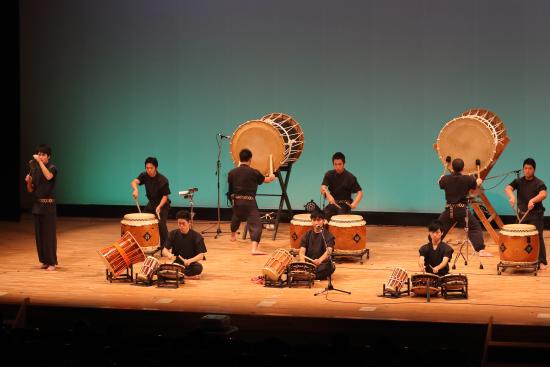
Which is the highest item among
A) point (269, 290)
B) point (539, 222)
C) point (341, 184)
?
point (341, 184)

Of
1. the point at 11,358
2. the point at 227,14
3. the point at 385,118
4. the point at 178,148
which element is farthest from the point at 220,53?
the point at 11,358

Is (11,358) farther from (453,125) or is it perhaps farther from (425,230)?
Result: (425,230)

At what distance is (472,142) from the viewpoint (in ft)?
36.9

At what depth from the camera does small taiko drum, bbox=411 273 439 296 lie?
8762 millimetres

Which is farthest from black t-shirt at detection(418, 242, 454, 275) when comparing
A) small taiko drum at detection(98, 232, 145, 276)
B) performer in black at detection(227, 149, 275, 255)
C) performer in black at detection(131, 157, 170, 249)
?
performer in black at detection(131, 157, 170, 249)

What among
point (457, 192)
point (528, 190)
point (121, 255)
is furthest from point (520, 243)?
point (121, 255)

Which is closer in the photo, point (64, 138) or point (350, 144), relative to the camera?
point (350, 144)

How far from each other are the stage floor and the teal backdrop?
1605 mm

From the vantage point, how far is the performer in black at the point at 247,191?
11148mm

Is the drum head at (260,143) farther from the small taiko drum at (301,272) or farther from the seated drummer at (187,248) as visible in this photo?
the small taiko drum at (301,272)

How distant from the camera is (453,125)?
1134cm

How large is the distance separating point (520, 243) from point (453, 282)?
4.58 ft

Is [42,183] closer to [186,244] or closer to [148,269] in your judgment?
[148,269]

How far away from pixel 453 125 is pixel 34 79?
646cm
